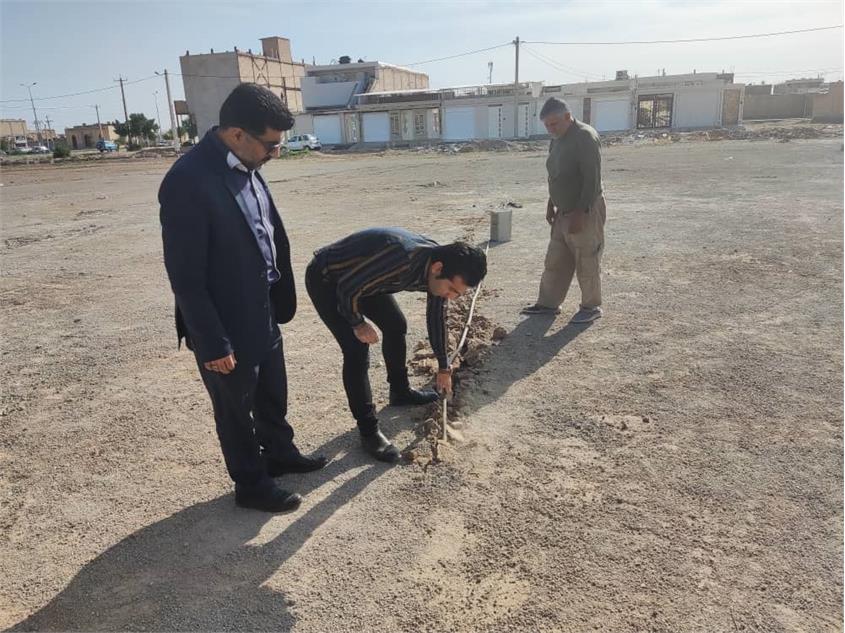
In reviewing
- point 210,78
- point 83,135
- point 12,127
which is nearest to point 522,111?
point 210,78

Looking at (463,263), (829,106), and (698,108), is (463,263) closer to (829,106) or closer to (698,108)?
(698,108)

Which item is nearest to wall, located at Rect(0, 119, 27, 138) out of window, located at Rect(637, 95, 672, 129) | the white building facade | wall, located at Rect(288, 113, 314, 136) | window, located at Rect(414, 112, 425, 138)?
wall, located at Rect(288, 113, 314, 136)

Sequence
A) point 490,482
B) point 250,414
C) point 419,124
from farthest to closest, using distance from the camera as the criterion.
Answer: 1. point 419,124
2. point 490,482
3. point 250,414

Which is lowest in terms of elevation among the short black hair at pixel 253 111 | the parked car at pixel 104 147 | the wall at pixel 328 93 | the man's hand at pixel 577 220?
the man's hand at pixel 577 220

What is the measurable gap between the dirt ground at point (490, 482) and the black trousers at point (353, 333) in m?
0.33

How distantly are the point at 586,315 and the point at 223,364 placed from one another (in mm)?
3989

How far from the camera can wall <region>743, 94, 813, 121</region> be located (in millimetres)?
61406

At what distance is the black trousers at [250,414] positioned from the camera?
290 cm

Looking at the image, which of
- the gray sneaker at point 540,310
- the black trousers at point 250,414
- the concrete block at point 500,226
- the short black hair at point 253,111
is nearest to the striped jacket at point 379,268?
the black trousers at point 250,414

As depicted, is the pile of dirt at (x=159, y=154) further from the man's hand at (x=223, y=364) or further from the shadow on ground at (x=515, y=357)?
the man's hand at (x=223, y=364)

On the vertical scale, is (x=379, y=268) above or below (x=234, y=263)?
below

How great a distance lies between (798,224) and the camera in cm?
984

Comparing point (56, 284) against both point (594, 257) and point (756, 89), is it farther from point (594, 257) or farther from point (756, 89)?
point (756, 89)

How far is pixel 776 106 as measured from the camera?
205 feet
